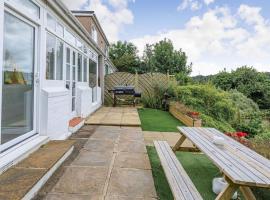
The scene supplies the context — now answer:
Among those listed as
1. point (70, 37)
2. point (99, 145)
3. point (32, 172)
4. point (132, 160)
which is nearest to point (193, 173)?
point (132, 160)

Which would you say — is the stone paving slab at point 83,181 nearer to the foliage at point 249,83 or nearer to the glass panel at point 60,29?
the glass panel at point 60,29

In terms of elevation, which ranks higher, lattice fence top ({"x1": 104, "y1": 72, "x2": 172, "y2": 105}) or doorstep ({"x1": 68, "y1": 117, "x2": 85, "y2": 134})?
lattice fence top ({"x1": 104, "y1": 72, "x2": 172, "y2": 105})

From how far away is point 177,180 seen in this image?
3.02 metres

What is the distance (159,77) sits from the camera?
613 inches

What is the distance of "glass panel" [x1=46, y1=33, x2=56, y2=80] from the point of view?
221 inches

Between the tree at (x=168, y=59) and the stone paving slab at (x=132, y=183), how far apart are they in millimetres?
31120

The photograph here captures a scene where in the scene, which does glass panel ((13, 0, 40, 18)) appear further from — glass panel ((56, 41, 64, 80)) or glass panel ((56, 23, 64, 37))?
glass panel ((56, 41, 64, 80))

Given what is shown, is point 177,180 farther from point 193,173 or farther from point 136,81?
point 136,81

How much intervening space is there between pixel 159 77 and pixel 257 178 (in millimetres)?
13304

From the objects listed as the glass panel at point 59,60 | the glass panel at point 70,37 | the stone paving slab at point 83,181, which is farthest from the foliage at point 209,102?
the stone paving slab at point 83,181

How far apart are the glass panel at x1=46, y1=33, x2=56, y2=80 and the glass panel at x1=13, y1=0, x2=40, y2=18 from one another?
80cm

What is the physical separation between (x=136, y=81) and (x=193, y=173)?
37.5 ft

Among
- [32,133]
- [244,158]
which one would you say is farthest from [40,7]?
[244,158]

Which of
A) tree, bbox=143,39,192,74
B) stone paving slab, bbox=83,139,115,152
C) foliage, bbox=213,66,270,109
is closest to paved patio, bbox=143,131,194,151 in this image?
stone paving slab, bbox=83,139,115,152
